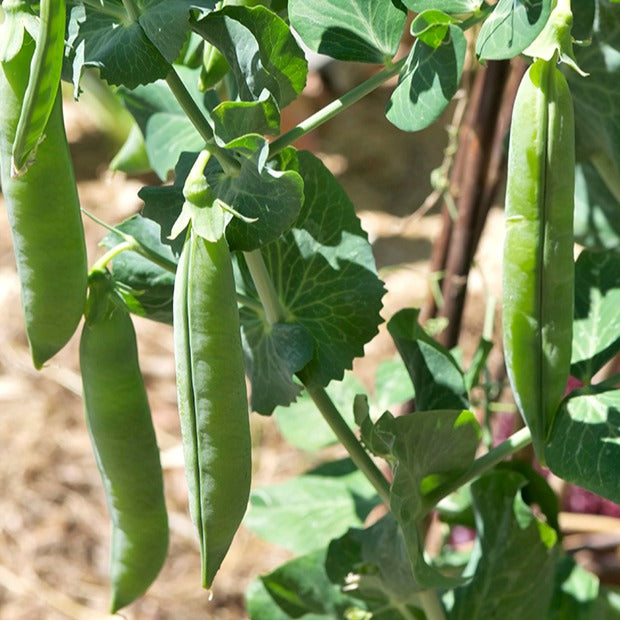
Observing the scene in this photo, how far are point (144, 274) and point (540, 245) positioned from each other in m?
0.24

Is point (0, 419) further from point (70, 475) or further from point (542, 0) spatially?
point (542, 0)

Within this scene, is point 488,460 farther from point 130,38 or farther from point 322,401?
point 130,38

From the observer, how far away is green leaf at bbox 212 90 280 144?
448 millimetres

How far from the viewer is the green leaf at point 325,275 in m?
0.57

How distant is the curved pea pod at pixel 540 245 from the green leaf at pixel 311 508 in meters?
0.31

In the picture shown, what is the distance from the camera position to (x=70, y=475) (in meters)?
1.62

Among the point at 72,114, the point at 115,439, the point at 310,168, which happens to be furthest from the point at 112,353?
the point at 72,114

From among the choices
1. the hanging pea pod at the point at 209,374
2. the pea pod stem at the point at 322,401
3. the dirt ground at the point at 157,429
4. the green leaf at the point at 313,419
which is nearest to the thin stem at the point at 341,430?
the pea pod stem at the point at 322,401

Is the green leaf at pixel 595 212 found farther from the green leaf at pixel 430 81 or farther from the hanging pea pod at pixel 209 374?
the hanging pea pod at pixel 209 374

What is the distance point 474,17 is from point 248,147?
0.14 metres

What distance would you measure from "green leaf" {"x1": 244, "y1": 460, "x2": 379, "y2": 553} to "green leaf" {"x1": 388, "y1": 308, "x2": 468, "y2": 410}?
20 centimetres

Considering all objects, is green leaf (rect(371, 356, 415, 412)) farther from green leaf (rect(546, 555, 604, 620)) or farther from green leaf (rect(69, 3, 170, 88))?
green leaf (rect(69, 3, 170, 88))

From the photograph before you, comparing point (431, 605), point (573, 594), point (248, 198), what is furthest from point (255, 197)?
point (573, 594)

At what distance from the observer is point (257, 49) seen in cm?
45
